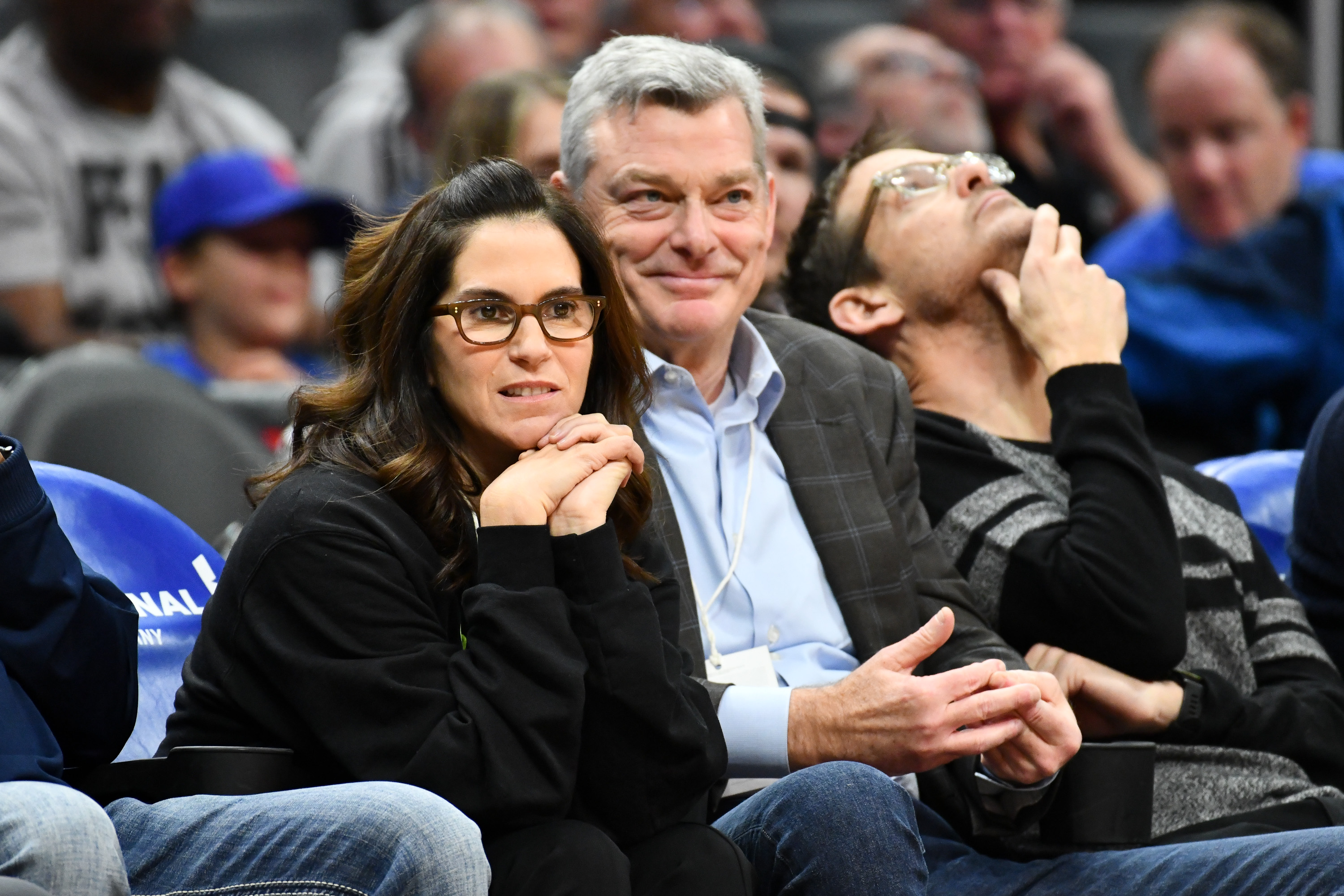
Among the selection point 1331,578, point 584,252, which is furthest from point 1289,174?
point 584,252

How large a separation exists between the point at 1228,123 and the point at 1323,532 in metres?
2.40

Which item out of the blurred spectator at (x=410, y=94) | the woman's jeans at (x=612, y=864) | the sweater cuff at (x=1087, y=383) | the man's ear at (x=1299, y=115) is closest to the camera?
the woman's jeans at (x=612, y=864)

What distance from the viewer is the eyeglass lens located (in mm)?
2076

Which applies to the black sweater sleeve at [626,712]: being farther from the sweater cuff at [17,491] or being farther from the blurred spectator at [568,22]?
the blurred spectator at [568,22]

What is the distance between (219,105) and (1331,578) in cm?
352

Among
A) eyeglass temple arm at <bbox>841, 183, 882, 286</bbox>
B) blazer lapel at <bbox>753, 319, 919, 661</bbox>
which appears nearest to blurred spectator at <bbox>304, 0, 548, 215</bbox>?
eyeglass temple arm at <bbox>841, 183, 882, 286</bbox>

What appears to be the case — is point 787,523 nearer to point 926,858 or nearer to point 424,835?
point 926,858

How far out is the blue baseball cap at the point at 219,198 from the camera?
4.31 m

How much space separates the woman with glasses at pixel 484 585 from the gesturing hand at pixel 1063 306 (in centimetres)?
75

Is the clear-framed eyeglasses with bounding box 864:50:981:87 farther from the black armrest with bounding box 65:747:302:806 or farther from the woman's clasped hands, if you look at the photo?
the black armrest with bounding box 65:747:302:806

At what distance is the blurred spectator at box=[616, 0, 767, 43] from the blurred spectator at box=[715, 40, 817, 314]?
1.09 m

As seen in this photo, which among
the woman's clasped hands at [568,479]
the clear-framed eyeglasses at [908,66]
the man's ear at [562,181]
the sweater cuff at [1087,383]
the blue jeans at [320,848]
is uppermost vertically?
the man's ear at [562,181]

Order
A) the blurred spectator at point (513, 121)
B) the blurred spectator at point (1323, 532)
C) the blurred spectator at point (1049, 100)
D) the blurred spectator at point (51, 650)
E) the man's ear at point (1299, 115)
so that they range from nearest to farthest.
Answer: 1. the blurred spectator at point (51, 650)
2. the blurred spectator at point (1323, 532)
3. the blurred spectator at point (513, 121)
4. the man's ear at point (1299, 115)
5. the blurred spectator at point (1049, 100)

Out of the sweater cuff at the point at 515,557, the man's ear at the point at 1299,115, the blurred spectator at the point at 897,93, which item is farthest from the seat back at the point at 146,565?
the man's ear at the point at 1299,115
